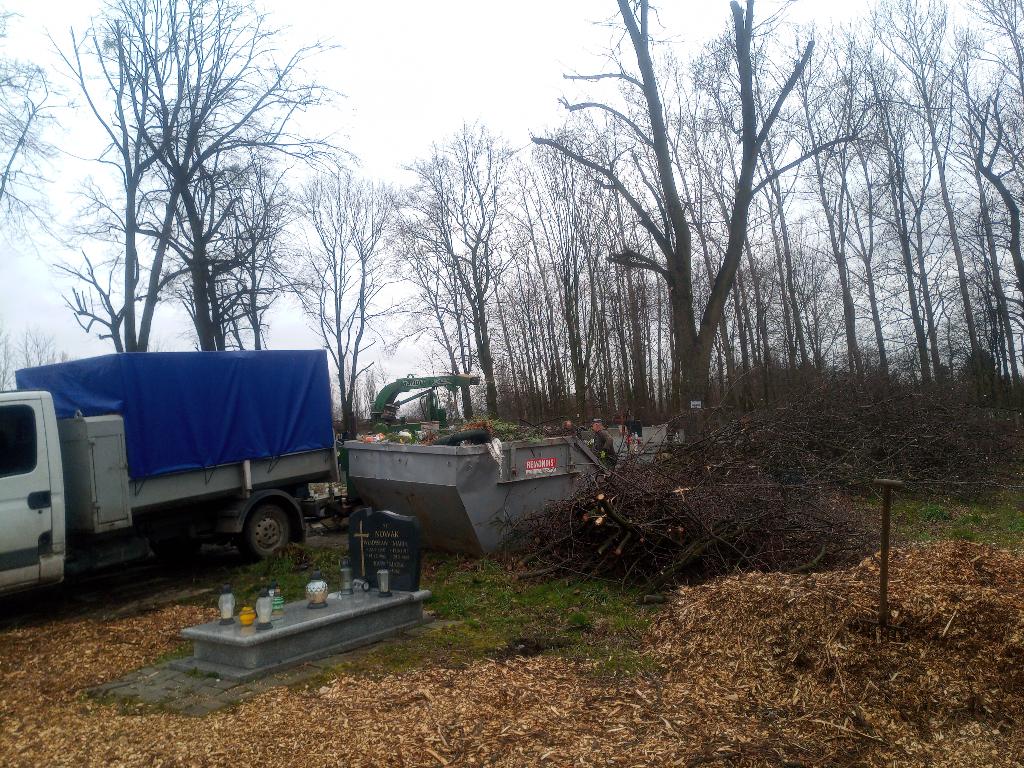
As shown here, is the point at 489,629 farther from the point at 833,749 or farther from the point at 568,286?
the point at 568,286

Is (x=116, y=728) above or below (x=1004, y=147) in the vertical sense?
below

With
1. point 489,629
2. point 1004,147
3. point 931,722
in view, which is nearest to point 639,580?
point 489,629

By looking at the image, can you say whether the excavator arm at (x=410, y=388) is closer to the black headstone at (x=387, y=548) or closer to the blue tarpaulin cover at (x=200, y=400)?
the blue tarpaulin cover at (x=200, y=400)

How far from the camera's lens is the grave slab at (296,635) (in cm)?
602

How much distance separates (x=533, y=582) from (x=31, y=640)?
5.00 m

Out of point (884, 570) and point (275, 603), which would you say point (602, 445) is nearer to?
point (275, 603)

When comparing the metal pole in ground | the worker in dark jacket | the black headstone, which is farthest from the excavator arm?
the metal pole in ground

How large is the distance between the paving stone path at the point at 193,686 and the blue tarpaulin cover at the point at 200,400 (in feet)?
11.2

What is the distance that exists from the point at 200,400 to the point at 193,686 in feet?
15.8

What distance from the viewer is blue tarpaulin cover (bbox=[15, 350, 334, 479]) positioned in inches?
360

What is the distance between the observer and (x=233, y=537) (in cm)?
1053

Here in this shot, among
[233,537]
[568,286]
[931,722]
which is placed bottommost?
[931,722]

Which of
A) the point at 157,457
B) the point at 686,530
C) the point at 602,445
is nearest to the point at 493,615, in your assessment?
the point at 686,530

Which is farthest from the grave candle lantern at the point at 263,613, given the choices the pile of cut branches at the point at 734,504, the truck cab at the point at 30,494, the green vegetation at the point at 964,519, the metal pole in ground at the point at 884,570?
the green vegetation at the point at 964,519
